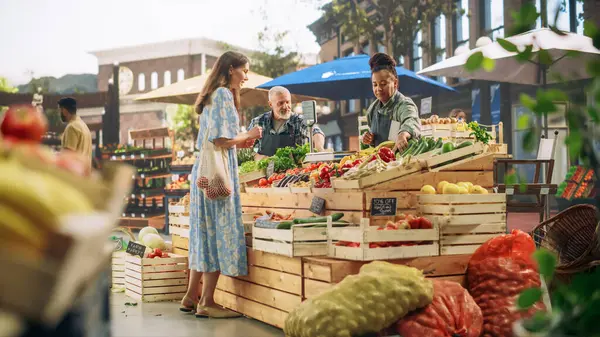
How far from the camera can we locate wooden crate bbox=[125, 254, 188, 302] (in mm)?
→ 6348

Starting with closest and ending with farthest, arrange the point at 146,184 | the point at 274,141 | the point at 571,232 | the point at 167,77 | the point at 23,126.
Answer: the point at 23,126, the point at 571,232, the point at 274,141, the point at 146,184, the point at 167,77

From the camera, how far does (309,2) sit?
18.7 m

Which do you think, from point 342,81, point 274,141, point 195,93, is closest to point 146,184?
point 195,93

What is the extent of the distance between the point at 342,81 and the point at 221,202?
6739 millimetres

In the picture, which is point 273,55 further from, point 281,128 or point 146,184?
point 281,128

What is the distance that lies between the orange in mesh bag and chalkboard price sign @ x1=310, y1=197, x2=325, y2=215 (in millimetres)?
634

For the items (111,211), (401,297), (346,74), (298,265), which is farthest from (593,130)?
(346,74)

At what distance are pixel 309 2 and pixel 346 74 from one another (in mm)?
8335

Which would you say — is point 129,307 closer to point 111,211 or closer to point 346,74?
point 111,211

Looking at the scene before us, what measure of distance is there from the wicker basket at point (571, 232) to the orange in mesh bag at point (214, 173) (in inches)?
88.0

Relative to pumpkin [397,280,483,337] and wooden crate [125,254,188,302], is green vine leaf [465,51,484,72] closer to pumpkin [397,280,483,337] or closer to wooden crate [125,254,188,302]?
pumpkin [397,280,483,337]

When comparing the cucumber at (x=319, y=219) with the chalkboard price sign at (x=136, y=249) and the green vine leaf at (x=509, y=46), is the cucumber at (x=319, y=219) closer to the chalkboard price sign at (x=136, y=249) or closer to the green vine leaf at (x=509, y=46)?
the chalkboard price sign at (x=136, y=249)

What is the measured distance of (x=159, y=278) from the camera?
6387mm

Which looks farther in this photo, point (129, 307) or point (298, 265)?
point (129, 307)
